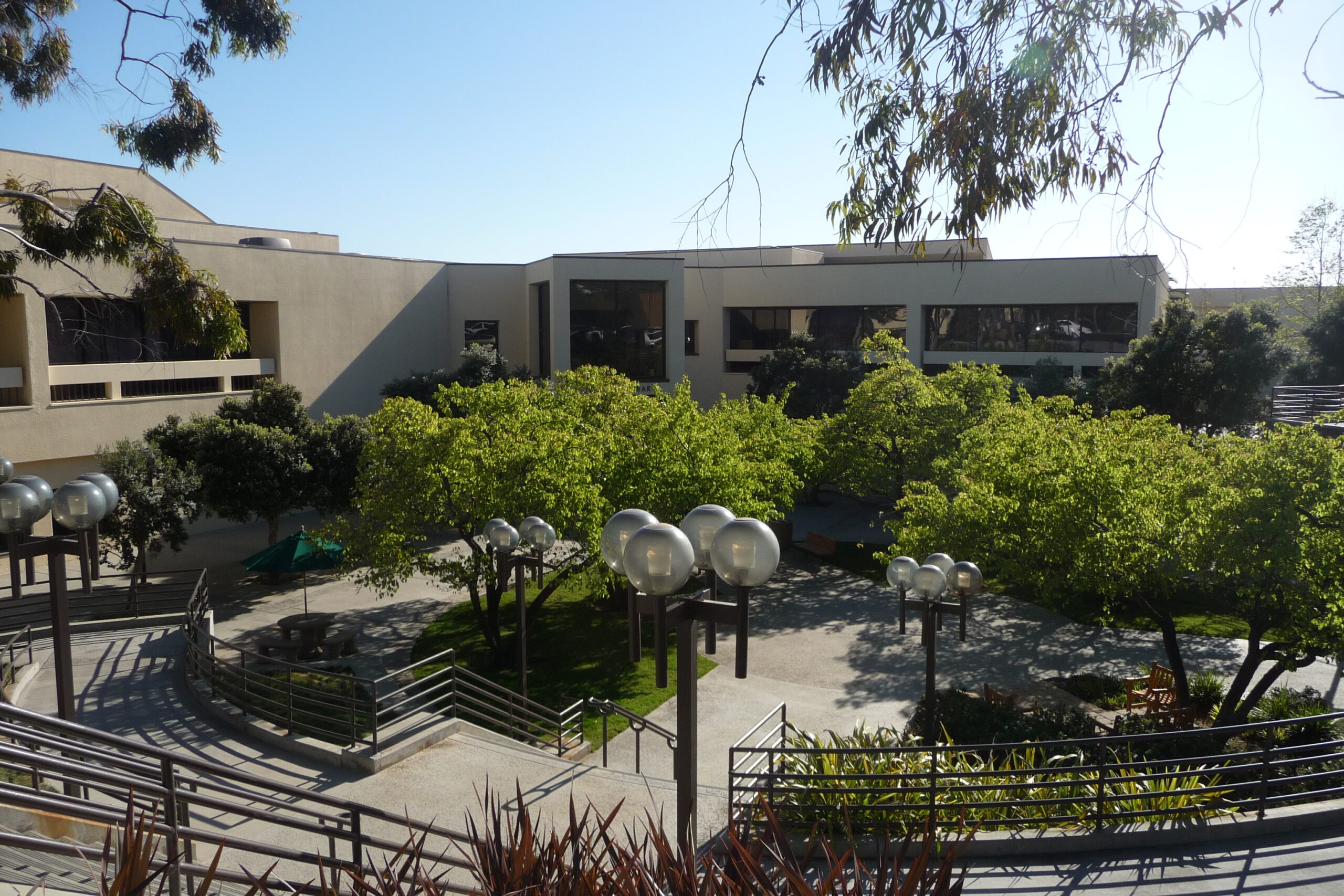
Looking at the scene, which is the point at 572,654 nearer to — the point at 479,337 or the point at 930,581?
the point at 930,581

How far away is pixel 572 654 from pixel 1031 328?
80.3 feet

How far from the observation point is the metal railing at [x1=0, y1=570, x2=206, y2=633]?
16.3 meters

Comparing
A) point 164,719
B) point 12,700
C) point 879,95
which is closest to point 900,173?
point 879,95

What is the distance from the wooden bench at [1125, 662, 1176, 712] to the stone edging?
523 cm

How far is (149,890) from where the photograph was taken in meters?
5.23

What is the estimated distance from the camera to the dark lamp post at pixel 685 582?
557 centimetres

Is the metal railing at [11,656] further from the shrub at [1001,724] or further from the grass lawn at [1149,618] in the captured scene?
the grass lawn at [1149,618]

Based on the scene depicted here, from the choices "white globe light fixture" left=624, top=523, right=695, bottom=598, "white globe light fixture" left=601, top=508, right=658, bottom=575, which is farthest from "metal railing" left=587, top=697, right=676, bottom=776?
"white globe light fixture" left=624, top=523, right=695, bottom=598

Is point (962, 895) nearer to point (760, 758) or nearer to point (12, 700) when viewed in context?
point (760, 758)

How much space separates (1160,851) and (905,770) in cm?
232

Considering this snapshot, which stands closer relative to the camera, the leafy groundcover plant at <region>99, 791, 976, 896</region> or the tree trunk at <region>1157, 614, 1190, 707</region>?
the leafy groundcover plant at <region>99, 791, 976, 896</region>

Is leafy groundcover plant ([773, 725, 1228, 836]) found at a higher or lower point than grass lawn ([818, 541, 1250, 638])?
higher

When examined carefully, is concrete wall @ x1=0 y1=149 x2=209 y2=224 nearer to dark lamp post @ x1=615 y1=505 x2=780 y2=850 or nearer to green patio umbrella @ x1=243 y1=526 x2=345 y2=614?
green patio umbrella @ x1=243 y1=526 x2=345 y2=614

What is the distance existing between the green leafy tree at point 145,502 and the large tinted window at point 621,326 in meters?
16.0
